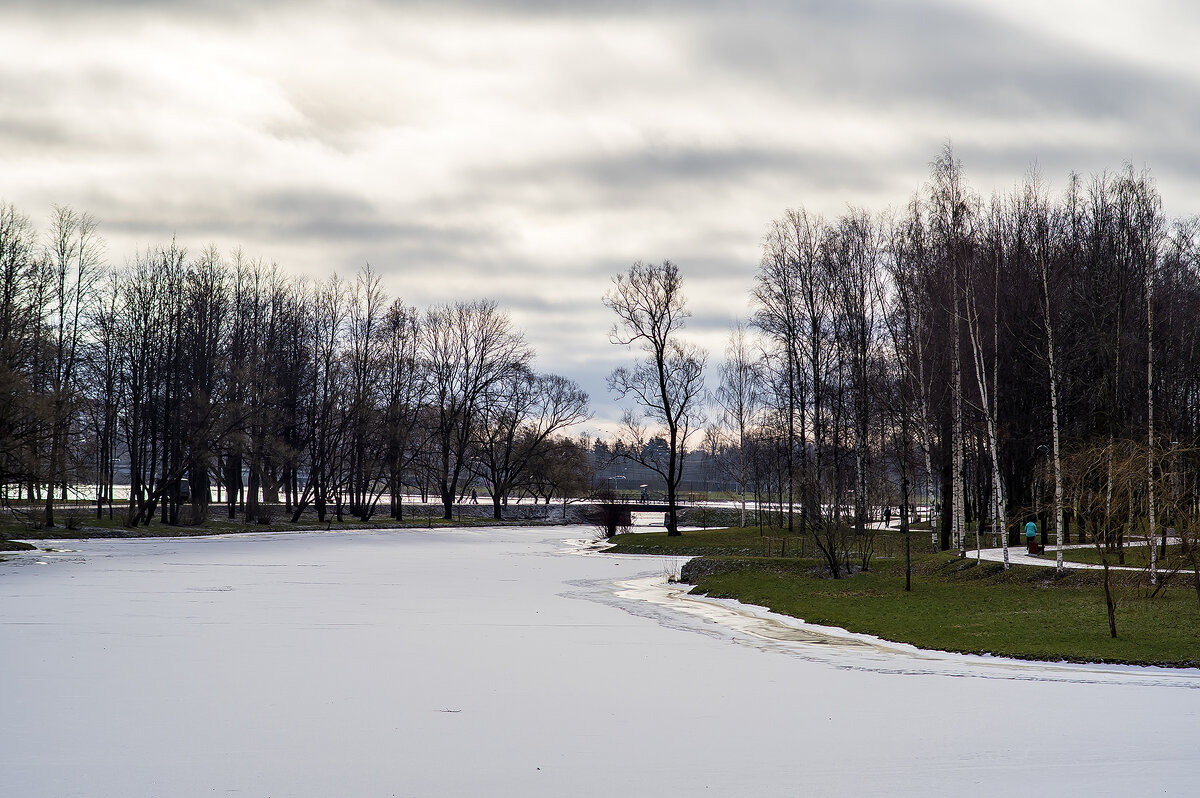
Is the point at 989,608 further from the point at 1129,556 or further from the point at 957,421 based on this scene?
the point at 957,421

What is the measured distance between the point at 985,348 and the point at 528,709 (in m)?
27.1

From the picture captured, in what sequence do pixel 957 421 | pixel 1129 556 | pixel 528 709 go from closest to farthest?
pixel 528 709
pixel 1129 556
pixel 957 421

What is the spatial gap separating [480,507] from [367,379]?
58.7ft

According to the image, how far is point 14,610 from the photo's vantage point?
58.6 feet

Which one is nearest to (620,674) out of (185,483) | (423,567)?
(423,567)

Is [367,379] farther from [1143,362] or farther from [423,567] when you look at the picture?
[1143,362]

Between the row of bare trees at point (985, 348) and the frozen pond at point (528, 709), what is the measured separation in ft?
40.6

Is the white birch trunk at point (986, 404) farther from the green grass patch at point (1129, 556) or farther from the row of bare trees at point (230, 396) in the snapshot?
the row of bare trees at point (230, 396)

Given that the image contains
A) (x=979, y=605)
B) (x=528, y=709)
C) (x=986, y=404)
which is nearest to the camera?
(x=528, y=709)

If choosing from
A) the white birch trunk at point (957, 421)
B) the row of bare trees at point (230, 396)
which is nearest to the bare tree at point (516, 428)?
the row of bare trees at point (230, 396)

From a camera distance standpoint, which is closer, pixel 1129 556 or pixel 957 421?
pixel 1129 556

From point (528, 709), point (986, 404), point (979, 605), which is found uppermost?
point (986, 404)

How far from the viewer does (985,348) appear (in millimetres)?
33156

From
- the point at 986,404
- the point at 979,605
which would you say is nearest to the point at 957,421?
the point at 986,404
